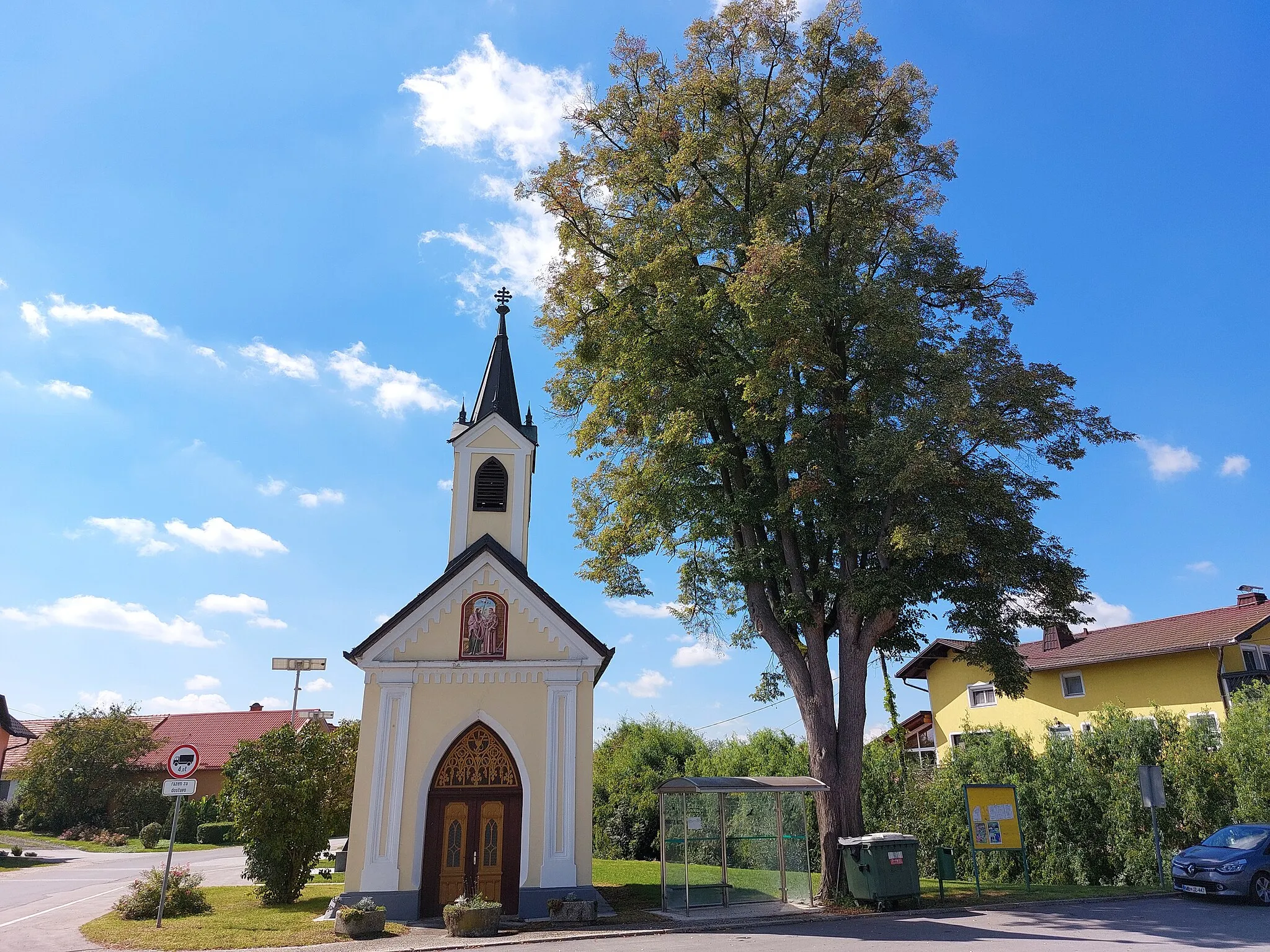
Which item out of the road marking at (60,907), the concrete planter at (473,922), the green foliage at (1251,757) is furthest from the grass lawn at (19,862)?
the green foliage at (1251,757)

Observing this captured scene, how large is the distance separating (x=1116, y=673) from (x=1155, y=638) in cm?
180

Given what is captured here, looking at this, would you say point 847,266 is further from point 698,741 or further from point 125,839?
point 125,839

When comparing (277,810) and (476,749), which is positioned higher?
(476,749)

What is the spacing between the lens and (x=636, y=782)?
32.2 metres

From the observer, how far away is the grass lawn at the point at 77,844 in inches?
1419

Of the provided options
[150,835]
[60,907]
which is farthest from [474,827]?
[150,835]

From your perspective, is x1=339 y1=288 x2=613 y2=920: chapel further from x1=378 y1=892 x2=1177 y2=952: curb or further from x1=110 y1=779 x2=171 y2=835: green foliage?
x1=110 y1=779 x2=171 y2=835: green foliage

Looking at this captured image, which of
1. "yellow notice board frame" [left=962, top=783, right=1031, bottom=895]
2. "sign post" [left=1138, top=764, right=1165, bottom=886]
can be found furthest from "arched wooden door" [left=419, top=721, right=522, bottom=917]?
"sign post" [left=1138, top=764, right=1165, bottom=886]

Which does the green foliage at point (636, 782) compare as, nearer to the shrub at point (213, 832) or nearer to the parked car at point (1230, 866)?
the parked car at point (1230, 866)

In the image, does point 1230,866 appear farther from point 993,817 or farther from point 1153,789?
point 993,817

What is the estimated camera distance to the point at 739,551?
19219 mm

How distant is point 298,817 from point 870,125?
20089 mm

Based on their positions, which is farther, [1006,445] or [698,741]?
[698,741]

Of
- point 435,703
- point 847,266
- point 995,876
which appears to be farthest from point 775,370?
point 995,876
